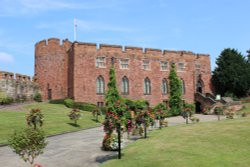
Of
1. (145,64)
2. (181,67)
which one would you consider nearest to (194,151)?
(145,64)

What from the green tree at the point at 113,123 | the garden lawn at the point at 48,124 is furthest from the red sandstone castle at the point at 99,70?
the green tree at the point at 113,123

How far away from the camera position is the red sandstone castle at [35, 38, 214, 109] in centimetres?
4231

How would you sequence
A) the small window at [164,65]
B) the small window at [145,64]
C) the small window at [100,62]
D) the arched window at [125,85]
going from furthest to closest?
1. the small window at [164,65]
2. the small window at [145,64]
3. the arched window at [125,85]
4. the small window at [100,62]

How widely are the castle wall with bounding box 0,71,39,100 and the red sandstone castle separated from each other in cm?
193

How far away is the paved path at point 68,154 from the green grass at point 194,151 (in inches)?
52.0

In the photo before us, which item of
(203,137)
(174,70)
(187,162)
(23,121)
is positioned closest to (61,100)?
(23,121)

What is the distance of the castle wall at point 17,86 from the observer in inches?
1555

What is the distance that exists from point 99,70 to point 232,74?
2305cm

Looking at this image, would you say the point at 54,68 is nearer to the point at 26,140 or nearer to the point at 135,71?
the point at 135,71

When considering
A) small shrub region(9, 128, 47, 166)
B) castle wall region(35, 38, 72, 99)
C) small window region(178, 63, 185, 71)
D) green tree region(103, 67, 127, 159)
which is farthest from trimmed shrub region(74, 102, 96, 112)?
small shrub region(9, 128, 47, 166)

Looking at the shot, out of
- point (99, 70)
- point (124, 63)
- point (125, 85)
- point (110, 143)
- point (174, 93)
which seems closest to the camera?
point (110, 143)

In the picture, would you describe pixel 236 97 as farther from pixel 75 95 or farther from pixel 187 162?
pixel 187 162

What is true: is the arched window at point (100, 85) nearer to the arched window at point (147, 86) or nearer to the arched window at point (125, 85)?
the arched window at point (125, 85)

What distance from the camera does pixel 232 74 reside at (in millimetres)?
49500
